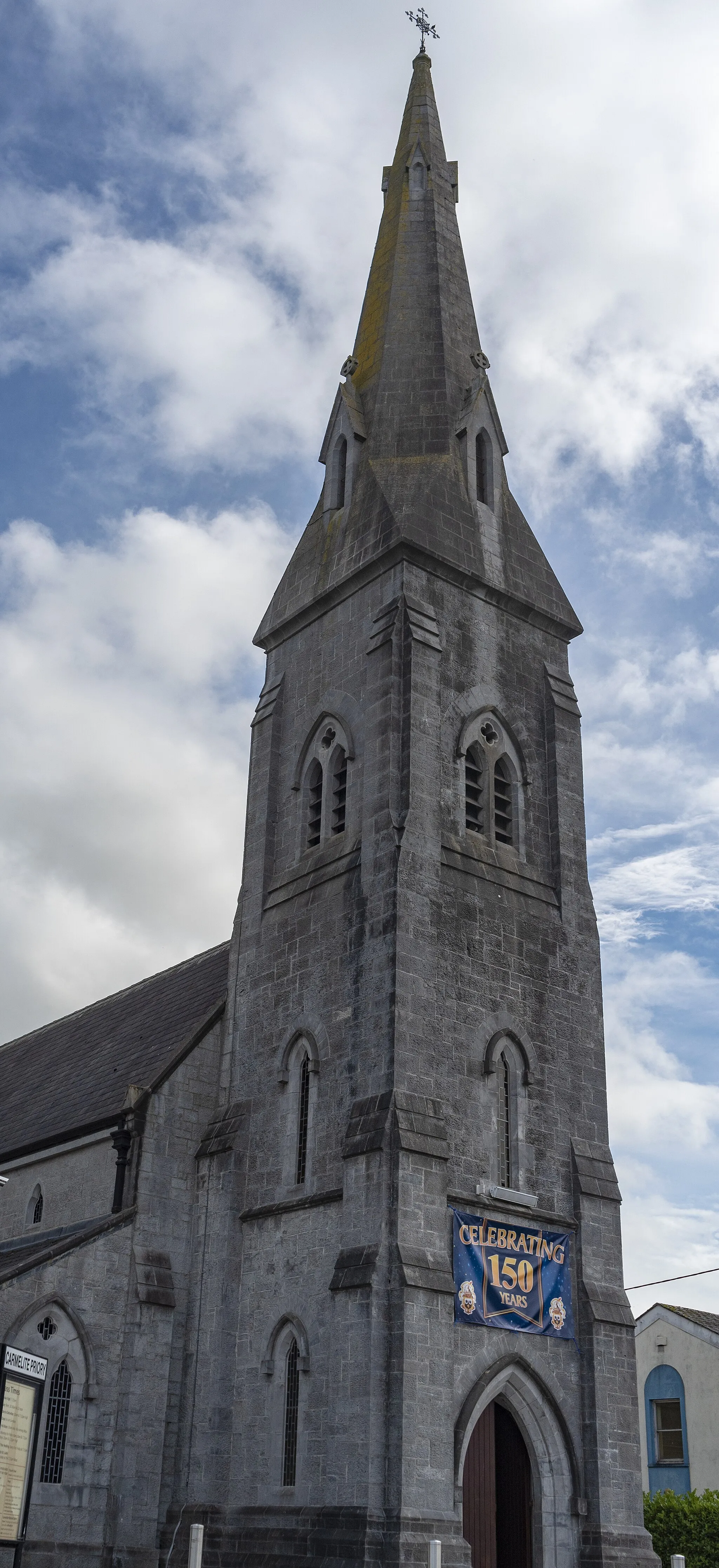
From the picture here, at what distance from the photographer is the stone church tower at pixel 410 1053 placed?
2103 centimetres

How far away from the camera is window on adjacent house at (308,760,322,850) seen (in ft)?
88.8

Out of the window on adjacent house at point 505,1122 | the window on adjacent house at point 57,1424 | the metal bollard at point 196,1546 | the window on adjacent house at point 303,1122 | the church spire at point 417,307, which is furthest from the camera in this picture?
the church spire at point 417,307

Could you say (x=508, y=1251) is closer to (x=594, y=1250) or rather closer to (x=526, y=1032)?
(x=594, y=1250)

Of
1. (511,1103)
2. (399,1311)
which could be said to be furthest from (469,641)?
(399,1311)

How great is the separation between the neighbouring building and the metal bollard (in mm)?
16845

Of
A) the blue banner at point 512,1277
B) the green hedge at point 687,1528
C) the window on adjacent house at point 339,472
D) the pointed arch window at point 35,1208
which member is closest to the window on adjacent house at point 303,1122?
the blue banner at point 512,1277

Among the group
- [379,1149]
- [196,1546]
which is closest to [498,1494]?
[196,1546]

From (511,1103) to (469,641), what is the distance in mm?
8322

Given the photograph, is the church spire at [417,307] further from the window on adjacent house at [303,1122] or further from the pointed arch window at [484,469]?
the window on adjacent house at [303,1122]

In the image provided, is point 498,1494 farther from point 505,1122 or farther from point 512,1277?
point 505,1122

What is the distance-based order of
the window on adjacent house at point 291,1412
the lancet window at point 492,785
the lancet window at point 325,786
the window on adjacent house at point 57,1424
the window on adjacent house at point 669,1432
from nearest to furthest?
1. the window on adjacent house at point 291,1412
2. the window on adjacent house at point 57,1424
3. the lancet window at point 492,785
4. the lancet window at point 325,786
5. the window on adjacent house at point 669,1432

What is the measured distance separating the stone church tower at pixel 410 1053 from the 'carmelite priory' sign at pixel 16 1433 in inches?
211

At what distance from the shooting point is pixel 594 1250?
24094 millimetres

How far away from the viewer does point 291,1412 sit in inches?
890
